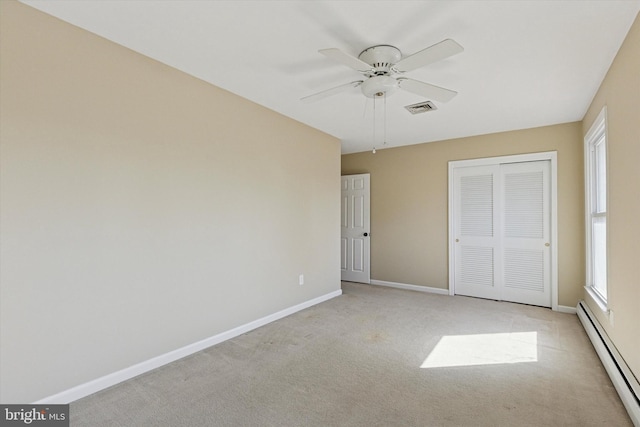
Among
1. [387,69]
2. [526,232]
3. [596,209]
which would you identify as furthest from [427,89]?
[526,232]

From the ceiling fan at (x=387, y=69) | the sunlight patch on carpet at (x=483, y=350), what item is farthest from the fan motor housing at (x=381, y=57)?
the sunlight patch on carpet at (x=483, y=350)

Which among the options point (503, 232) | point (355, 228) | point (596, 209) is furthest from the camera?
point (355, 228)

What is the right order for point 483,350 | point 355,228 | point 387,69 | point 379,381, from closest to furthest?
point 379,381, point 387,69, point 483,350, point 355,228

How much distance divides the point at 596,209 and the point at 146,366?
4.72m

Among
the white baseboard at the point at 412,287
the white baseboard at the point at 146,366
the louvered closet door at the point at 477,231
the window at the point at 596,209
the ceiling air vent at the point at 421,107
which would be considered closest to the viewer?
the white baseboard at the point at 146,366

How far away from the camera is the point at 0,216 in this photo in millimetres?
1823

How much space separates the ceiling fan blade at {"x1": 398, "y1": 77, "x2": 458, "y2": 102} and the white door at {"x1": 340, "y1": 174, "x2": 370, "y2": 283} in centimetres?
327

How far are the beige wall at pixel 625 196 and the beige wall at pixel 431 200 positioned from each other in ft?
5.06

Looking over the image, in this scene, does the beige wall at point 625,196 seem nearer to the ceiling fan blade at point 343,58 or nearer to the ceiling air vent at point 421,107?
the ceiling air vent at point 421,107

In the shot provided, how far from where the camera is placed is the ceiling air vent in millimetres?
3537

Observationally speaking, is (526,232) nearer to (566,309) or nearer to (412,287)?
(566,309)

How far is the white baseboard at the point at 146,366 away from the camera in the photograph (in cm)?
208

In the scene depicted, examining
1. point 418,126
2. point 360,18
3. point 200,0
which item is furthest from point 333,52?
point 418,126

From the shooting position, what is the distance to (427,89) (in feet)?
8.22
